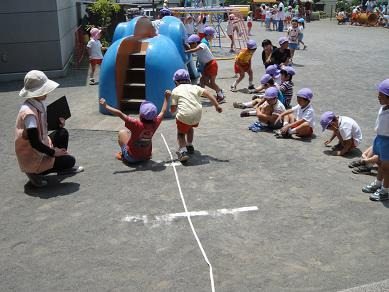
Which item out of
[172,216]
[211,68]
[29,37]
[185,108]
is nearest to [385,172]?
[172,216]

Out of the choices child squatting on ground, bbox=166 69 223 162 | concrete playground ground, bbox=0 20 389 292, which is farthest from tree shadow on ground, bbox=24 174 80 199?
child squatting on ground, bbox=166 69 223 162

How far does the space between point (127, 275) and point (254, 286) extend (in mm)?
1112

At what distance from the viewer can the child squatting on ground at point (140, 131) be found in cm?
619

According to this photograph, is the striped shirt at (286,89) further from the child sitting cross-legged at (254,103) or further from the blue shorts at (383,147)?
the blue shorts at (383,147)

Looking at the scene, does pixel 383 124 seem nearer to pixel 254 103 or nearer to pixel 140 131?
pixel 140 131

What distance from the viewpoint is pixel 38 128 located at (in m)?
5.53

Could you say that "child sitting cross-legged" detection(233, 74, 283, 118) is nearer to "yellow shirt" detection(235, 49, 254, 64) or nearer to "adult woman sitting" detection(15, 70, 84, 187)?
"yellow shirt" detection(235, 49, 254, 64)

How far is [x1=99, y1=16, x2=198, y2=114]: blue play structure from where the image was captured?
29.2 feet

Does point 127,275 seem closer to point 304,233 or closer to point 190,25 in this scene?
point 304,233

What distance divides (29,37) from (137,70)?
5.95 m

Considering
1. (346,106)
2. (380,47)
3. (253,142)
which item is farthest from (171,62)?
(380,47)

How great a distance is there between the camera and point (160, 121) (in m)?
6.52

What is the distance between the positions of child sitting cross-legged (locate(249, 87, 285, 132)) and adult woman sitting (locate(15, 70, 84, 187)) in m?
3.79

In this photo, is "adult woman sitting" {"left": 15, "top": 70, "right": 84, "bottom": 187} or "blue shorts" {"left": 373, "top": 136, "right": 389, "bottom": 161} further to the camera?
"adult woman sitting" {"left": 15, "top": 70, "right": 84, "bottom": 187}
